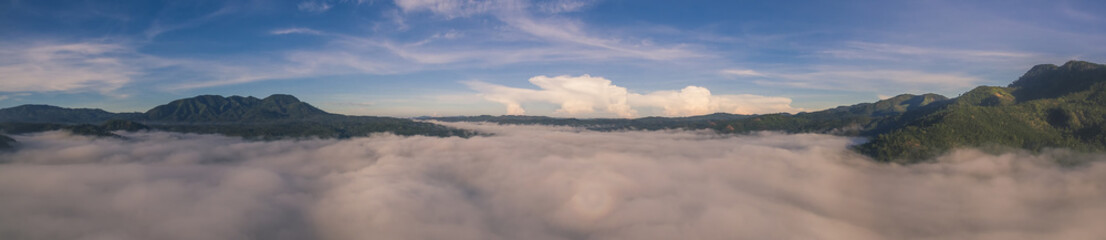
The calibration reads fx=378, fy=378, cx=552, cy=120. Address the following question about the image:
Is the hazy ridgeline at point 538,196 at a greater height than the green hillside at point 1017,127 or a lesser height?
lesser

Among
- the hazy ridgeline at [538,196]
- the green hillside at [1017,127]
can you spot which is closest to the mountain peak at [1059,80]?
the green hillside at [1017,127]

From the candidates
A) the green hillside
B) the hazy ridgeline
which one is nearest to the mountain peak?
the green hillside

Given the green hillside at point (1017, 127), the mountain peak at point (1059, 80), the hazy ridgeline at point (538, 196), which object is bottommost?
the hazy ridgeline at point (538, 196)

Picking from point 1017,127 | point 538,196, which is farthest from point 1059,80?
point 538,196

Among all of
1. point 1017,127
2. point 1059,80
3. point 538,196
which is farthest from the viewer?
point 1059,80

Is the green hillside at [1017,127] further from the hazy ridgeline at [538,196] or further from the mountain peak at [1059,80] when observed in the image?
the hazy ridgeline at [538,196]

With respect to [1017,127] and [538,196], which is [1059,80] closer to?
[1017,127]

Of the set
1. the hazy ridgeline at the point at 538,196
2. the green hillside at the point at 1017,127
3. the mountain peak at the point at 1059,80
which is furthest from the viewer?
the mountain peak at the point at 1059,80

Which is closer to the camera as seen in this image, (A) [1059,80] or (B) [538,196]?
(B) [538,196]

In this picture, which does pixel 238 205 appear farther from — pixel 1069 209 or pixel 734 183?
pixel 1069 209
